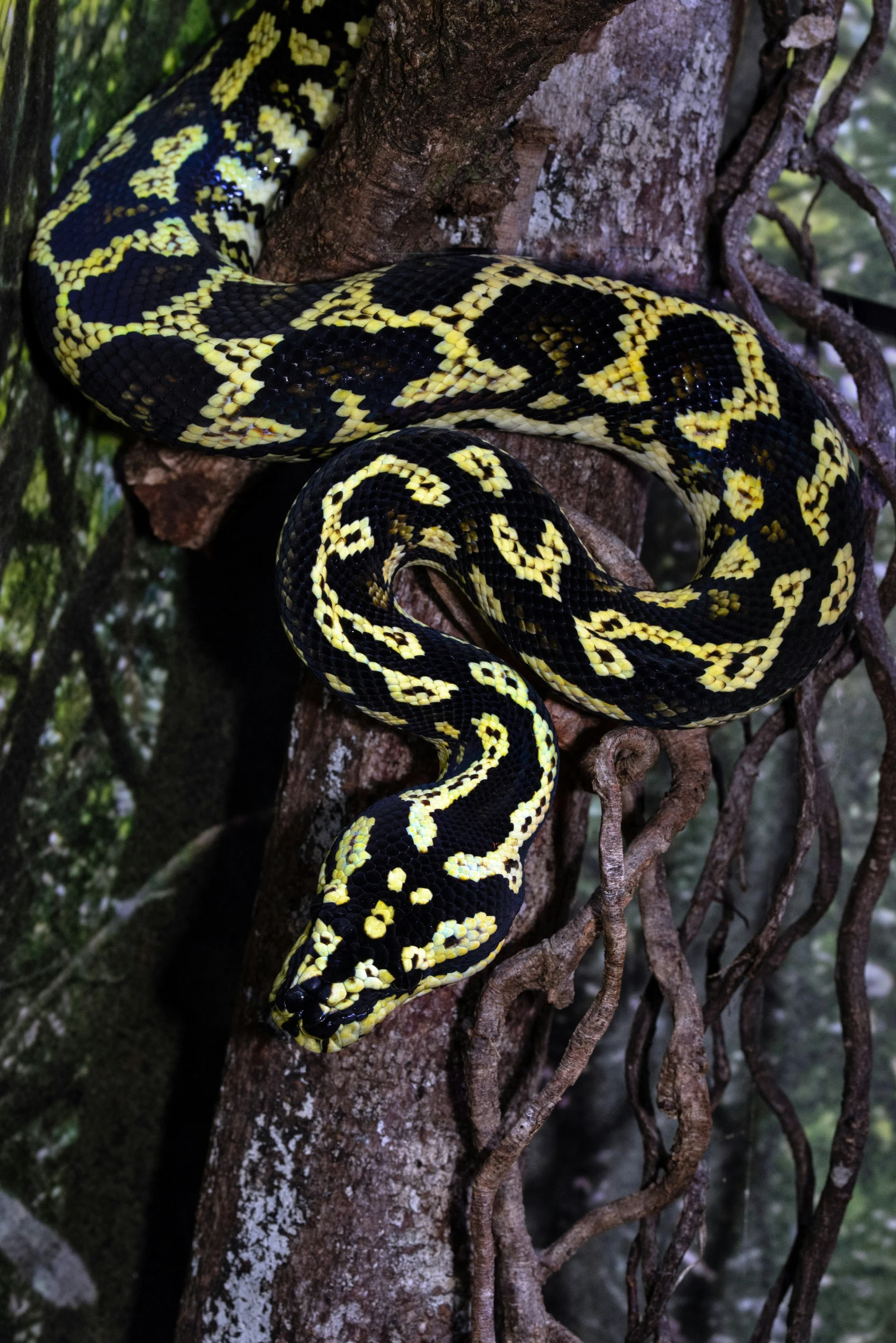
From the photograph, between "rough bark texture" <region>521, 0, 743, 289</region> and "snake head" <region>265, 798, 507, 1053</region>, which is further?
"rough bark texture" <region>521, 0, 743, 289</region>

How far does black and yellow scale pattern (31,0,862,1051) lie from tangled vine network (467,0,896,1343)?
149 mm

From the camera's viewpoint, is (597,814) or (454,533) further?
(597,814)

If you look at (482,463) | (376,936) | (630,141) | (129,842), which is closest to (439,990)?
(376,936)

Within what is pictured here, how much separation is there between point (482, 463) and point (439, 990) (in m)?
0.97

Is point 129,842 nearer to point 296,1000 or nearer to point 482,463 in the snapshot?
point 296,1000

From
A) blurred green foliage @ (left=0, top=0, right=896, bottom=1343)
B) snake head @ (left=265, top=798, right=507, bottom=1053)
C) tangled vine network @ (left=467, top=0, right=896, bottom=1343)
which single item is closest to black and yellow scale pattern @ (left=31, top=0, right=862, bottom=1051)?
snake head @ (left=265, top=798, right=507, bottom=1053)

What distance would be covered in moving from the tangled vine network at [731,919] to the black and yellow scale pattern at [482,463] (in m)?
0.15

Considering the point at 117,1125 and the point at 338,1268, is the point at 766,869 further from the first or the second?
the point at 117,1125

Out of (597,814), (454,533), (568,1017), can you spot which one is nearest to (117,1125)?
(568,1017)

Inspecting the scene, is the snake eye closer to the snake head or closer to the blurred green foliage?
the snake head

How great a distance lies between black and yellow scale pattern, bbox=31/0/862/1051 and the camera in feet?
5.98

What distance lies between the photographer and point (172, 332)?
187 centimetres

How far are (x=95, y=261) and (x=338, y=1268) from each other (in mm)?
1893

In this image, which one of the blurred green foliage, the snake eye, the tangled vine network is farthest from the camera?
the blurred green foliage
